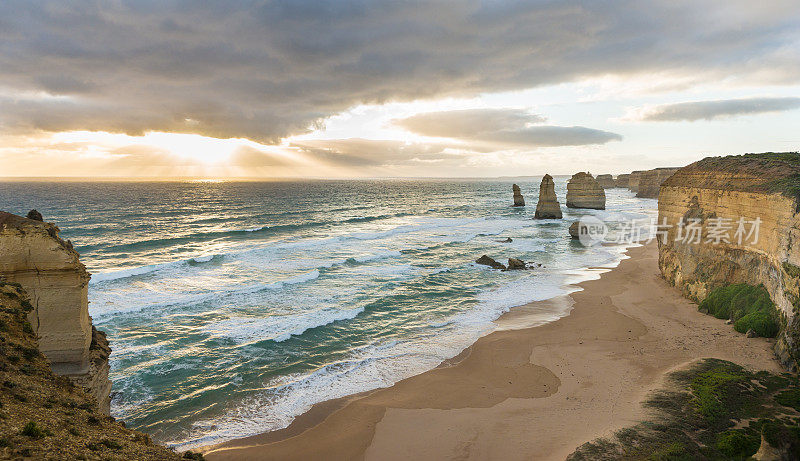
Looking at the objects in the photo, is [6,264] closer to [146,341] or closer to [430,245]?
[146,341]

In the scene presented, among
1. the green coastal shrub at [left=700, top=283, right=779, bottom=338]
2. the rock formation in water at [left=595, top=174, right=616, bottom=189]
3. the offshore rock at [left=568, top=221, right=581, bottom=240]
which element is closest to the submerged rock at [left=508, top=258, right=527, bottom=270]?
the green coastal shrub at [left=700, top=283, right=779, bottom=338]

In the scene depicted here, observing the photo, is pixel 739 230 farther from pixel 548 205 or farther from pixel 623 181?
pixel 623 181

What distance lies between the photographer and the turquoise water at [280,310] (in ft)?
47.9

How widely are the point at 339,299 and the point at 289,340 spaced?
6744 mm

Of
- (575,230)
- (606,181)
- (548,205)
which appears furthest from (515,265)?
(606,181)

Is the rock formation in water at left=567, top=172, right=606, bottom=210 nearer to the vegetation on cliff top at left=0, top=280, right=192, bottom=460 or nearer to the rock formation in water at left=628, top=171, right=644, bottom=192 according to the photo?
the rock formation in water at left=628, top=171, right=644, bottom=192

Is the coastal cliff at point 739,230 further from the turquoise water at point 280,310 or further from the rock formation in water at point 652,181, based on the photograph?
the rock formation in water at point 652,181

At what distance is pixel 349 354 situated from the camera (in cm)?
1806

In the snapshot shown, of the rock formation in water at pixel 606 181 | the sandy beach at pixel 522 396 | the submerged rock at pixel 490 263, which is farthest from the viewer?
the rock formation in water at pixel 606 181

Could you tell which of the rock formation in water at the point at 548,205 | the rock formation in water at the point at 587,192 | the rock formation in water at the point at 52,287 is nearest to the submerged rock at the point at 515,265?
the rock formation in water at the point at 52,287

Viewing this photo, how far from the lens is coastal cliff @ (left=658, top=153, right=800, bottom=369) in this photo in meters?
14.8

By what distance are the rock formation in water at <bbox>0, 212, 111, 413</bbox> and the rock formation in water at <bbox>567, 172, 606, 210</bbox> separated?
81838mm

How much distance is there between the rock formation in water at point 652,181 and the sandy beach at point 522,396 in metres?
102

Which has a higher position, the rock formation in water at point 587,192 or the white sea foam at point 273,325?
the rock formation in water at point 587,192
